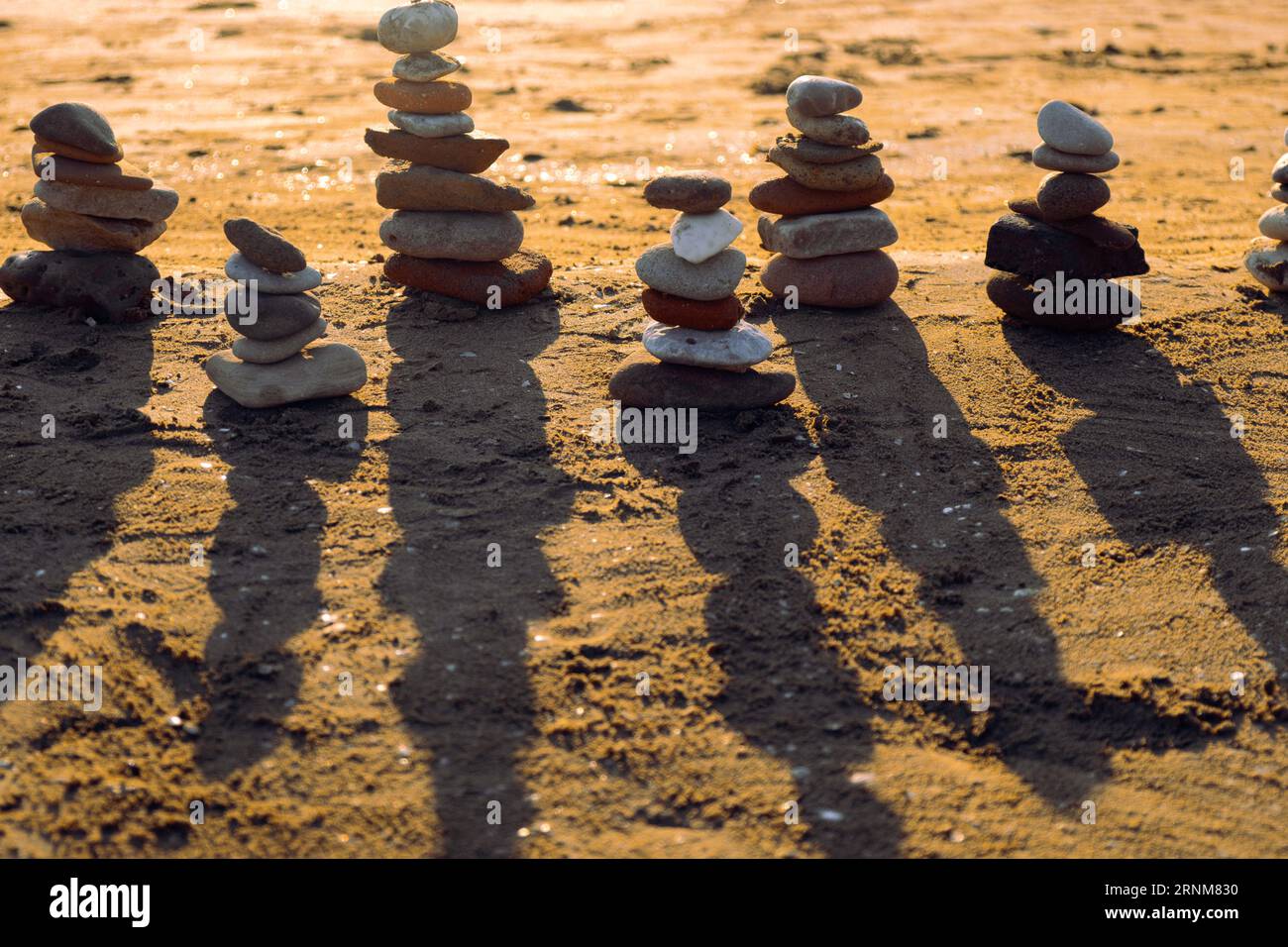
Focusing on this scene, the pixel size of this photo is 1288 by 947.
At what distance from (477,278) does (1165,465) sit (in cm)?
445

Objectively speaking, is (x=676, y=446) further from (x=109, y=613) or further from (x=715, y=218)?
(x=109, y=613)

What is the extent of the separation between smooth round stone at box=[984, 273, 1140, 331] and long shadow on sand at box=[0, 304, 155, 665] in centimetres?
525

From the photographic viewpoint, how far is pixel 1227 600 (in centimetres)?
606

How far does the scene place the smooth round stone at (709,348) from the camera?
7.62 meters

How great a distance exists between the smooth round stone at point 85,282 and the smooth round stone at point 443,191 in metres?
1.69

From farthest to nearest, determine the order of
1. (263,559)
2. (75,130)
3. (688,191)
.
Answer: (75,130)
(688,191)
(263,559)

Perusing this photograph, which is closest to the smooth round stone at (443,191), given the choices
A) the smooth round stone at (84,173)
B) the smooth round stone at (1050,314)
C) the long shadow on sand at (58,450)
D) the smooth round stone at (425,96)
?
the smooth round stone at (425,96)

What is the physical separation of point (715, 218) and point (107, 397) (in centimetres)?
361

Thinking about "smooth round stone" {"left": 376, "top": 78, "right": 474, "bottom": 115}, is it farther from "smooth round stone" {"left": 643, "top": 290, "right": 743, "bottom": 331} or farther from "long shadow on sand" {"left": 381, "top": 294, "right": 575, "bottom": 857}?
"smooth round stone" {"left": 643, "top": 290, "right": 743, "bottom": 331}

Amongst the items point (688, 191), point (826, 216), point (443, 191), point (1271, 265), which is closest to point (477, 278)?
point (443, 191)

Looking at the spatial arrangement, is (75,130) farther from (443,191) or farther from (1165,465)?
(1165,465)

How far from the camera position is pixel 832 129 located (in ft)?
28.4

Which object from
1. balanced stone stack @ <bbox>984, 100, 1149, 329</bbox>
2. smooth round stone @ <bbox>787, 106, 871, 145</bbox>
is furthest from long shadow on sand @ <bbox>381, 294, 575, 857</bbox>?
balanced stone stack @ <bbox>984, 100, 1149, 329</bbox>
